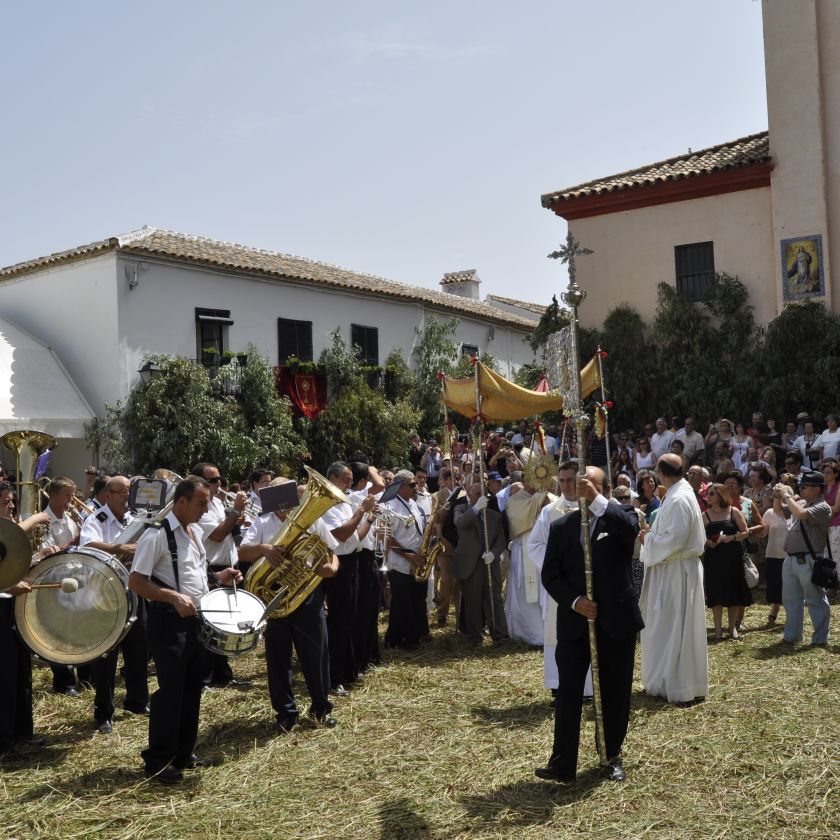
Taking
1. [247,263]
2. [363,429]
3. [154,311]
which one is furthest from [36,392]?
[363,429]

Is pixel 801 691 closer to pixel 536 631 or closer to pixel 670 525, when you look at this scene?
pixel 670 525

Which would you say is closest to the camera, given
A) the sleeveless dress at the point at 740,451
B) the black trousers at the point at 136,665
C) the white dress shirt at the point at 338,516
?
the black trousers at the point at 136,665

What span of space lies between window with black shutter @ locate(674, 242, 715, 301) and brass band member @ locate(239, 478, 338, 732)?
16683mm

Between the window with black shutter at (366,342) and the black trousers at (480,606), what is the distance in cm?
1680

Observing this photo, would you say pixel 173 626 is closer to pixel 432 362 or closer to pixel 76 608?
pixel 76 608

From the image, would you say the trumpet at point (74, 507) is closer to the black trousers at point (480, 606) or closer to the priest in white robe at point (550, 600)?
the priest in white robe at point (550, 600)

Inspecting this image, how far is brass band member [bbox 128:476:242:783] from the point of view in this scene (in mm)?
5812

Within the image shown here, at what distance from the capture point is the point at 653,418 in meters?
21.6

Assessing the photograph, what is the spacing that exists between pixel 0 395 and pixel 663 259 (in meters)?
15.2

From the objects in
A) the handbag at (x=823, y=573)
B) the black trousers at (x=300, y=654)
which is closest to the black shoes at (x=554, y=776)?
the black trousers at (x=300, y=654)

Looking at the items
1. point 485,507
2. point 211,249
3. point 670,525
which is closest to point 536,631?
point 485,507

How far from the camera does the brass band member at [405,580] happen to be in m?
10.0

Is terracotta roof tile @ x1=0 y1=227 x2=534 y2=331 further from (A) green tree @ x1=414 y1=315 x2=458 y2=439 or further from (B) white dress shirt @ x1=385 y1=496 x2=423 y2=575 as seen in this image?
(B) white dress shirt @ x1=385 y1=496 x2=423 y2=575

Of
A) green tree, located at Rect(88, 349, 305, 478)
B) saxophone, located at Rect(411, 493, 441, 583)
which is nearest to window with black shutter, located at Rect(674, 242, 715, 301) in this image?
green tree, located at Rect(88, 349, 305, 478)
